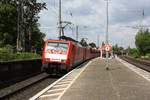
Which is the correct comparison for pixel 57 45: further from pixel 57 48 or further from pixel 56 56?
pixel 56 56

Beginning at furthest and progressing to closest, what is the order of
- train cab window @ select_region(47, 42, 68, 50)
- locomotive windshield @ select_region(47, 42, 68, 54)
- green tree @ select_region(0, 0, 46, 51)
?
green tree @ select_region(0, 0, 46, 51) < train cab window @ select_region(47, 42, 68, 50) < locomotive windshield @ select_region(47, 42, 68, 54)

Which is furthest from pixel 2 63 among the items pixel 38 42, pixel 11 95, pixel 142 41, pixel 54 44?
pixel 142 41

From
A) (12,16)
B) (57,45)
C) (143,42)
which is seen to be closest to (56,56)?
(57,45)

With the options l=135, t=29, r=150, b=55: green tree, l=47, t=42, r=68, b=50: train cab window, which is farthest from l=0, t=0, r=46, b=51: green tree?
l=135, t=29, r=150, b=55: green tree

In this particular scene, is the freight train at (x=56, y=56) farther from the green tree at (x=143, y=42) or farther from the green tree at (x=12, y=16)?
the green tree at (x=143, y=42)

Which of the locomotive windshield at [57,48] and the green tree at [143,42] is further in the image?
the green tree at [143,42]

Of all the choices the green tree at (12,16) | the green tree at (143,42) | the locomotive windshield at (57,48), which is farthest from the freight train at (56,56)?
the green tree at (143,42)

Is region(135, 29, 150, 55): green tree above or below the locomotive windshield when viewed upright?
above

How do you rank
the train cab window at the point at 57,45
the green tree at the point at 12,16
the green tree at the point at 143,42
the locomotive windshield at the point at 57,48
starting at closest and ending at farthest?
the locomotive windshield at the point at 57,48, the train cab window at the point at 57,45, the green tree at the point at 12,16, the green tree at the point at 143,42

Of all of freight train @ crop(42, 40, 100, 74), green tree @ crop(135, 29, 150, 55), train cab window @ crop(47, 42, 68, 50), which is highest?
green tree @ crop(135, 29, 150, 55)

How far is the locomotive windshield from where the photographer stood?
34.9 m

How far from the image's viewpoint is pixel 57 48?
115 feet

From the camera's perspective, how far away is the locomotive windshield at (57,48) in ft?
114

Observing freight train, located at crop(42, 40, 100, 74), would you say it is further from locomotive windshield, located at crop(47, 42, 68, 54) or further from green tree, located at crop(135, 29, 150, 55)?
green tree, located at crop(135, 29, 150, 55)
